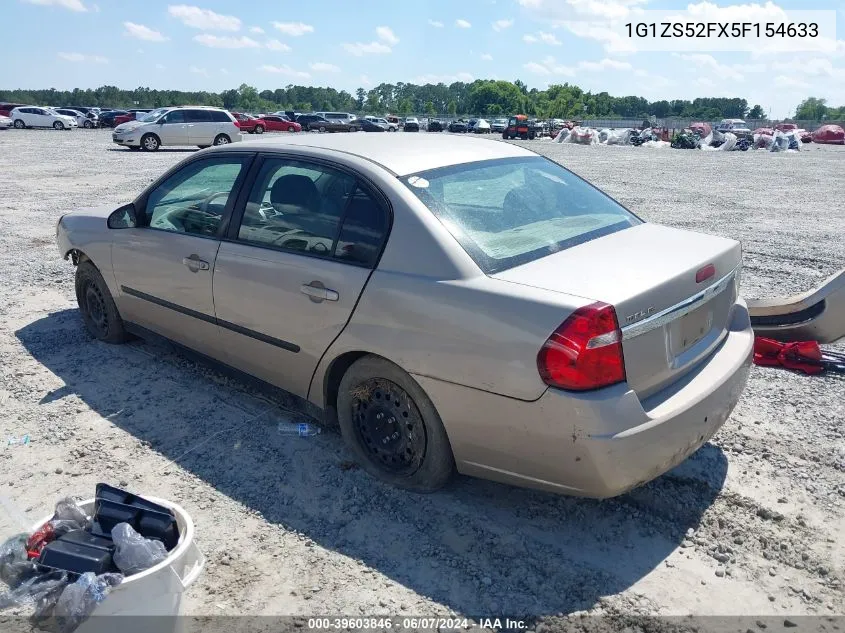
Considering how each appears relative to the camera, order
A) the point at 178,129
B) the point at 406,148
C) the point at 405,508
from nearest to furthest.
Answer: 1. the point at 405,508
2. the point at 406,148
3. the point at 178,129

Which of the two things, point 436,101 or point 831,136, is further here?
point 436,101

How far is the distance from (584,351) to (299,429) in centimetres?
205

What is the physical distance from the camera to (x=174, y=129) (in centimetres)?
2850

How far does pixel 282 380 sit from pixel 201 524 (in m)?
0.97

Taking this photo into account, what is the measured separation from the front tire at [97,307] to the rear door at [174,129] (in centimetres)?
2498

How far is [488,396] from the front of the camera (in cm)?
302

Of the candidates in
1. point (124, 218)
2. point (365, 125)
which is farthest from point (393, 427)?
point (365, 125)

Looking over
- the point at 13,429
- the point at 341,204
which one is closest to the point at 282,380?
the point at 341,204

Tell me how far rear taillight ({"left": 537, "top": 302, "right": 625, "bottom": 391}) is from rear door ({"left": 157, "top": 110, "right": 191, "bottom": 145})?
28817mm

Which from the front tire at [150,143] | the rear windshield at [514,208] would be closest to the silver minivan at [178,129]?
the front tire at [150,143]

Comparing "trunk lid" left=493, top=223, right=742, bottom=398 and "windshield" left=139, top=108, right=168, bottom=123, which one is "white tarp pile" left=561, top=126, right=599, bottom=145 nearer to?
"windshield" left=139, top=108, right=168, bottom=123

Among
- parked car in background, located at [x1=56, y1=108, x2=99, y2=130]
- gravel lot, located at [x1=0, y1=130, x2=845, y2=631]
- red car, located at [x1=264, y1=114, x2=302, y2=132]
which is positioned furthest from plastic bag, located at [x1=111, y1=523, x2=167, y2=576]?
parked car in background, located at [x1=56, y1=108, x2=99, y2=130]

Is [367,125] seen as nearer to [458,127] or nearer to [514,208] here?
[458,127]

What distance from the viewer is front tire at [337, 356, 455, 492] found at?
334cm
